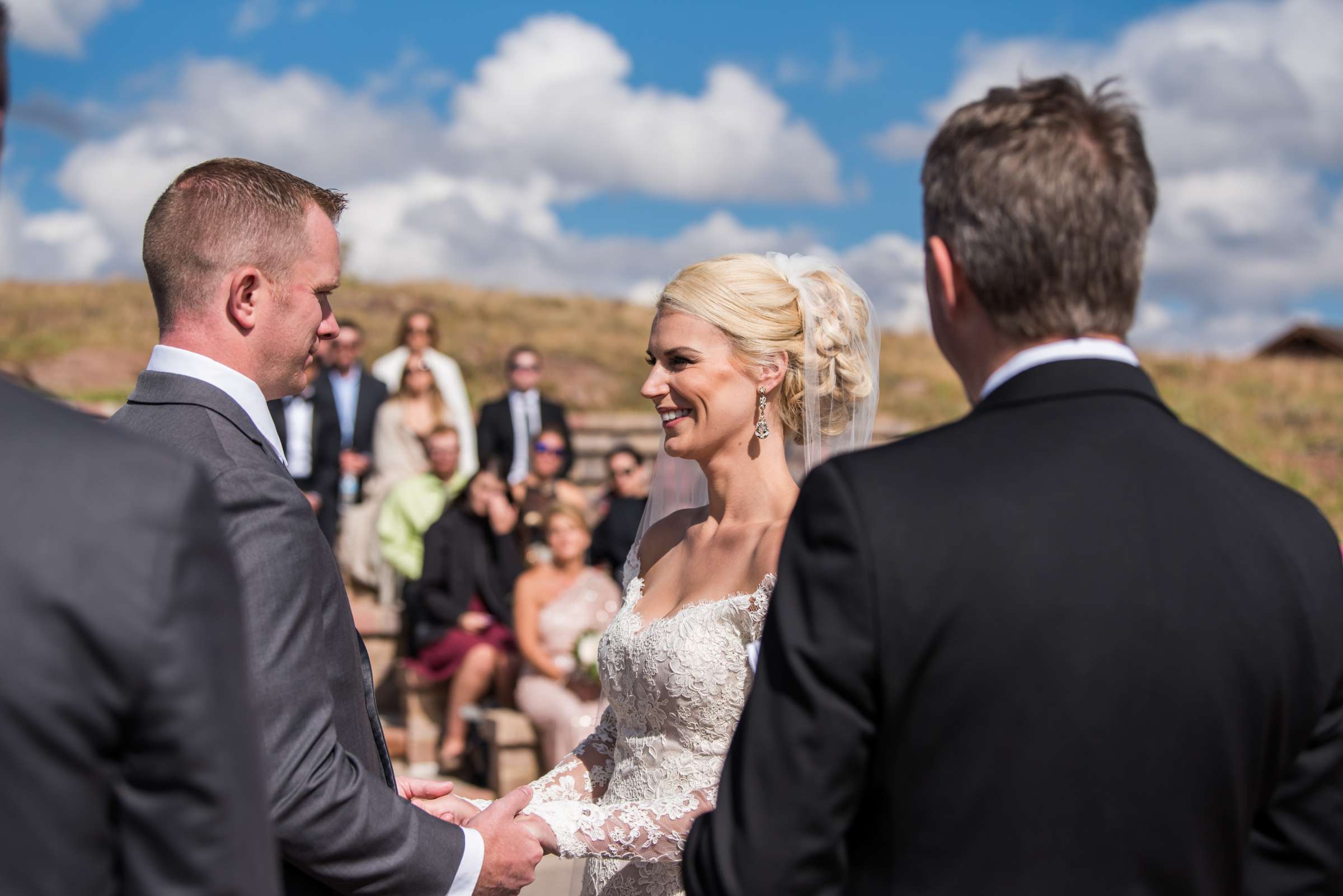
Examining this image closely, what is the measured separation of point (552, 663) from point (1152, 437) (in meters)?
5.69

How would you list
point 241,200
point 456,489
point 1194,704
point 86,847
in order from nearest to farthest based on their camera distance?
point 86,847, point 1194,704, point 241,200, point 456,489

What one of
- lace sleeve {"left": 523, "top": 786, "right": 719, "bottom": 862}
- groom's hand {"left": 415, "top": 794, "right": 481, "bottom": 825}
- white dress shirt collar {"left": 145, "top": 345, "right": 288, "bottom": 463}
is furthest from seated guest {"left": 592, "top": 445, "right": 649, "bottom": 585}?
white dress shirt collar {"left": 145, "top": 345, "right": 288, "bottom": 463}

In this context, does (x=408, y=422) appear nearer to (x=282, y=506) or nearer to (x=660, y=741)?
(x=660, y=741)

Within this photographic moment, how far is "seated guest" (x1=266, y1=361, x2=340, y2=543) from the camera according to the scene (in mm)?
8945

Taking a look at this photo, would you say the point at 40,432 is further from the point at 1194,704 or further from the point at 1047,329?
the point at 1194,704

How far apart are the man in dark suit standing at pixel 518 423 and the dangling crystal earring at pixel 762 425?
597 cm

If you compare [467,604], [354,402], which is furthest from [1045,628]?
[354,402]

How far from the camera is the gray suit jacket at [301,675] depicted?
87.9 inches

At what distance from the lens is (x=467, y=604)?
767 cm

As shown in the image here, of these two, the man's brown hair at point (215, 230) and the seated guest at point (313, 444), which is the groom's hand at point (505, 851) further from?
the seated guest at point (313, 444)

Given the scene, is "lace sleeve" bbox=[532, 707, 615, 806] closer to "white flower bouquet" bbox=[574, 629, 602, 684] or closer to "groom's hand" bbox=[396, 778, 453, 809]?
"groom's hand" bbox=[396, 778, 453, 809]

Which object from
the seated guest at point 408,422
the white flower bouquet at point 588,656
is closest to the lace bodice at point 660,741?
the white flower bouquet at point 588,656

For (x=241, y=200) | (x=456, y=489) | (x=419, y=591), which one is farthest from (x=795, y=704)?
(x=456, y=489)

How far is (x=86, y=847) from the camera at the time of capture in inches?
50.1
